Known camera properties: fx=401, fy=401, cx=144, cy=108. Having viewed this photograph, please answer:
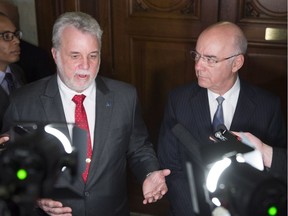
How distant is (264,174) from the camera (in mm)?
657

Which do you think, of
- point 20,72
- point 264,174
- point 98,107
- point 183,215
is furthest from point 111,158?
point 264,174

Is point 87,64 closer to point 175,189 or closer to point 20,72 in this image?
point 175,189

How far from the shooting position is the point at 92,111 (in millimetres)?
1534

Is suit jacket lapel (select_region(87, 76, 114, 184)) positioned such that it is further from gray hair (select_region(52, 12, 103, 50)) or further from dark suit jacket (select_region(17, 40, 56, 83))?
dark suit jacket (select_region(17, 40, 56, 83))

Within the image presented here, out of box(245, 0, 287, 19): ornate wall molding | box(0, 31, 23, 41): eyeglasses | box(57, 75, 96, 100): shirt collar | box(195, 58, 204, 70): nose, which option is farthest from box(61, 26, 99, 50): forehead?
box(245, 0, 287, 19): ornate wall molding

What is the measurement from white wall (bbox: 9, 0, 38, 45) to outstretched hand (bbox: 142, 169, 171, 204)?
153 centimetres

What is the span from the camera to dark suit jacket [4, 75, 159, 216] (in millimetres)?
1488

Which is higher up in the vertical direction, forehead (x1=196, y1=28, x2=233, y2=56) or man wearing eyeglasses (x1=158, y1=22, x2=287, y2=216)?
forehead (x1=196, y1=28, x2=233, y2=56)

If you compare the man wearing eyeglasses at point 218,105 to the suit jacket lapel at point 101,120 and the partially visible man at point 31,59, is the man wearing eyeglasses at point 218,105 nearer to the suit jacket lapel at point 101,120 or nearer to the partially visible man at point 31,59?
the suit jacket lapel at point 101,120

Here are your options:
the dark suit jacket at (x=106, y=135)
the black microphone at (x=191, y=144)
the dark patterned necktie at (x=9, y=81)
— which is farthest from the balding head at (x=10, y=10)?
the black microphone at (x=191, y=144)

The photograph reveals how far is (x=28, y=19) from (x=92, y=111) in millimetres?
1248

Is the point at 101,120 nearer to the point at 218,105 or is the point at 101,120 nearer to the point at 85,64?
the point at 85,64

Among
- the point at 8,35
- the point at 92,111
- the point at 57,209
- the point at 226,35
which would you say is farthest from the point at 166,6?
the point at 57,209

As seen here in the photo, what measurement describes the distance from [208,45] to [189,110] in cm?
26
